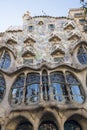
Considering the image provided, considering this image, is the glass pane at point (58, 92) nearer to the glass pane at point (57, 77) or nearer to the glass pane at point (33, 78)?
the glass pane at point (57, 77)

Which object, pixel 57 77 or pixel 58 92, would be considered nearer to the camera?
pixel 58 92

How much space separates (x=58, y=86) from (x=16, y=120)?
3426mm

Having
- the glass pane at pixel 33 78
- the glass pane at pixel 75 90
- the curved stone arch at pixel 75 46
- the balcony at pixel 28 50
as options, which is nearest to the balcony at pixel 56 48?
the curved stone arch at pixel 75 46

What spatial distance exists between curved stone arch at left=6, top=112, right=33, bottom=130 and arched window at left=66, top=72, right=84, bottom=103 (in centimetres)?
302

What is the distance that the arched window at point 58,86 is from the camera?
1482 centimetres

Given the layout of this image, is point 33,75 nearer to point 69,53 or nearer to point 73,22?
point 69,53

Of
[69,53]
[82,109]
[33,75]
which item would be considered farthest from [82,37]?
[82,109]

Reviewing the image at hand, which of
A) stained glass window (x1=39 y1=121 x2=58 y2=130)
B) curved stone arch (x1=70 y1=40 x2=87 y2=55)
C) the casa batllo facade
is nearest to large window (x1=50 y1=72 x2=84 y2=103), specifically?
the casa batllo facade

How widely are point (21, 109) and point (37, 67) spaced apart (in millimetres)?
3687

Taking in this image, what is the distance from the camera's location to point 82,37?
19859mm

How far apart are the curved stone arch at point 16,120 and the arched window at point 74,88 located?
302cm

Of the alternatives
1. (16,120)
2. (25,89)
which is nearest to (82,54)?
(25,89)

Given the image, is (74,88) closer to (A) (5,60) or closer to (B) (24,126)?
(B) (24,126)

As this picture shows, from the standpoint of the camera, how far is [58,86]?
15500 millimetres
